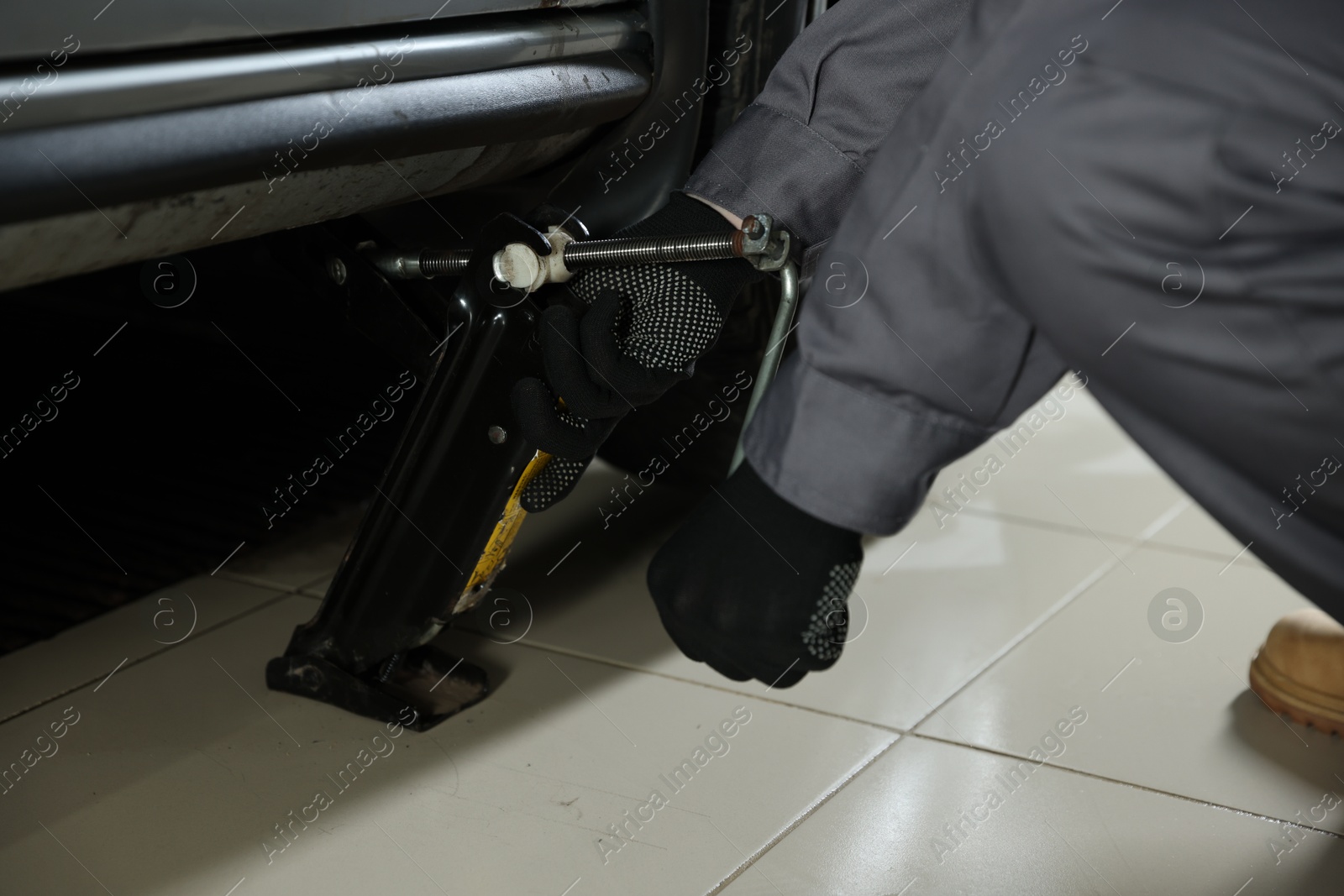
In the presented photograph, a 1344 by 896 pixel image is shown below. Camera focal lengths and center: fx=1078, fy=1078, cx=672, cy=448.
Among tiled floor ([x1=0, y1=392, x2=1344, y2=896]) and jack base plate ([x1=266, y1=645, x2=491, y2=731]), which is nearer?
tiled floor ([x1=0, y1=392, x2=1344, y2=896])

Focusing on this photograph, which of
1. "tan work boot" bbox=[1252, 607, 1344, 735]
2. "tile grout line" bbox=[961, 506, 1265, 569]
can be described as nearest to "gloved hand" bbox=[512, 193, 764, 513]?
"tan work boot" bbox=[1252, 607, 1344, 735]

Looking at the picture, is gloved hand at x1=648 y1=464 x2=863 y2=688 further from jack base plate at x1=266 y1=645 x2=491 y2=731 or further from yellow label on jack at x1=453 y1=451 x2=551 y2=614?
jack base plate at x1=266 y1=645 x2=491 y2=731

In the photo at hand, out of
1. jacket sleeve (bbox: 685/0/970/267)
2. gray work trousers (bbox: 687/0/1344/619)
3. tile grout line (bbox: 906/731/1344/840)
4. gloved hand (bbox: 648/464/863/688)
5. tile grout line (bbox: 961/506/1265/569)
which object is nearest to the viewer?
gray work trousers (bbox: 687/0/1344/619)

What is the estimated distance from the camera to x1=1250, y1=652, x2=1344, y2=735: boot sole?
916 millimetres

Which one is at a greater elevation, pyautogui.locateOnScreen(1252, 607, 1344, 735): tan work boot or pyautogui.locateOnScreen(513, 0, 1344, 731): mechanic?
pyautogui.locateOnScreen(513, 0, 1344, 731): mechanic

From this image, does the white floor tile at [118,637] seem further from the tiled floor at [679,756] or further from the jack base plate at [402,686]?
the jack base plate at [402,686]

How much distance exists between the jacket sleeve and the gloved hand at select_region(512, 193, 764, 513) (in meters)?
0.04

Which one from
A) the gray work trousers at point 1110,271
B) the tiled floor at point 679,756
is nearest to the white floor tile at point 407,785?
the tiled floor at point 679,756

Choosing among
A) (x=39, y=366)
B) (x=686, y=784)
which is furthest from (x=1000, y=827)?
(x=39, y=366)

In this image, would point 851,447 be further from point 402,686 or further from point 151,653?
point 151,653

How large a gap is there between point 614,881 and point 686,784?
0.12 meters

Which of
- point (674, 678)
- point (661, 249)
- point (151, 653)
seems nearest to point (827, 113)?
point (661, 249)

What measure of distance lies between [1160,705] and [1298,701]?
0.11 meters

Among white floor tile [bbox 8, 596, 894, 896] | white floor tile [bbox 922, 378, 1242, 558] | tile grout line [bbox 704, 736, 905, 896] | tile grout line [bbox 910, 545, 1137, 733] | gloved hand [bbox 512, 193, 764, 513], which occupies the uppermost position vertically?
gloved hand [bbox 512, 193, 764, 513]
